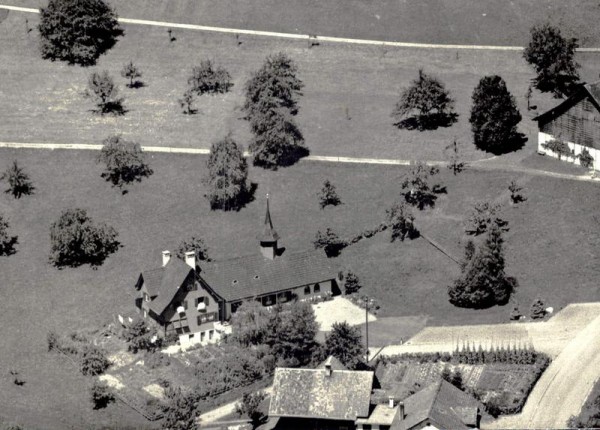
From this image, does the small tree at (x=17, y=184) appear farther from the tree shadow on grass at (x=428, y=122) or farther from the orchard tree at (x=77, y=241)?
the tree shadow on grass at (x=428, y=122)

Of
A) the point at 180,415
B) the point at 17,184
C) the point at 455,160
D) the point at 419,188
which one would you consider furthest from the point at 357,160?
the point at 180,415

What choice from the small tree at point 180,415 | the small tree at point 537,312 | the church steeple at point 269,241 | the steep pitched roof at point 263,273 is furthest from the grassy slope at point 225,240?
the church steeple at point 269,241

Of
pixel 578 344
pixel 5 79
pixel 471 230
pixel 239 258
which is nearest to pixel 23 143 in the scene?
pixel 5 79

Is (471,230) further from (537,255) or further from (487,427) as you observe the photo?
(487,427)

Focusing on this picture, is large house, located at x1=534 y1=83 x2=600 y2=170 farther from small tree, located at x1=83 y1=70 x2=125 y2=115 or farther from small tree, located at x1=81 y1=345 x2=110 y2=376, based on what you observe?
small tree, located at x1=81 y1=345 x2=110 y2=376

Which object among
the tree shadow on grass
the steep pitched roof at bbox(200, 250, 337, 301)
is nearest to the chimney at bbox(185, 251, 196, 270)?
the steep pitched roof at bbox(200, 250, 337, 301)

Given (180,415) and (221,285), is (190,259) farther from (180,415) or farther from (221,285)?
(180,415)
